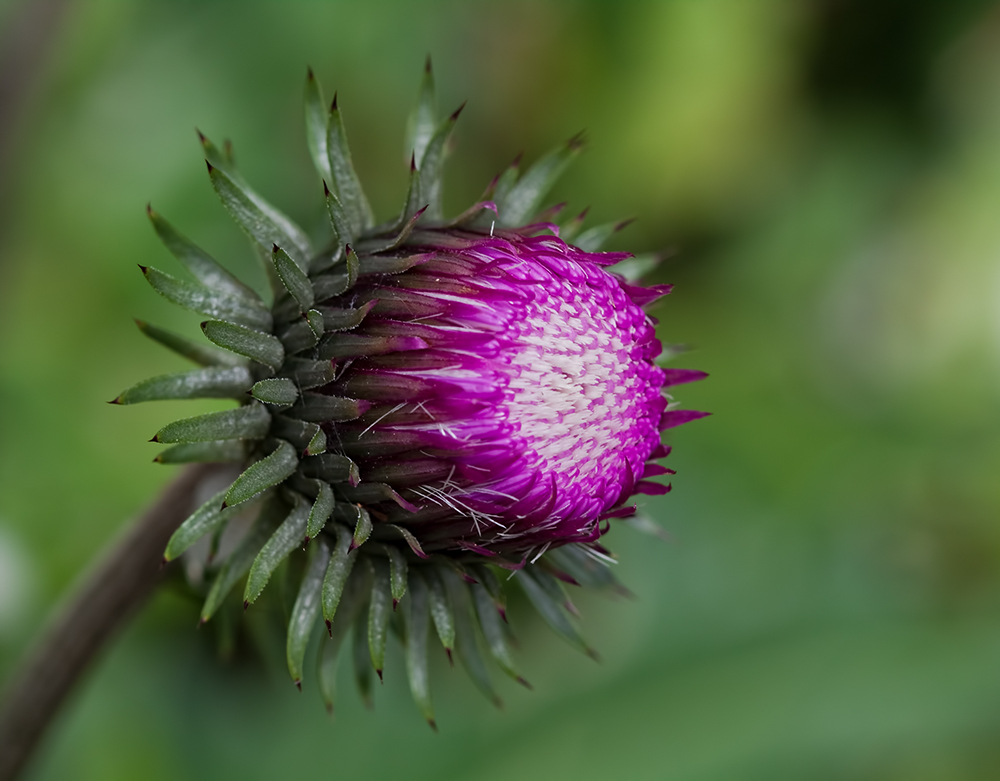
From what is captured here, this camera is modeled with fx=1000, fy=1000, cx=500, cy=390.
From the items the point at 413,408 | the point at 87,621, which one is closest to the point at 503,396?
the point at 413,408

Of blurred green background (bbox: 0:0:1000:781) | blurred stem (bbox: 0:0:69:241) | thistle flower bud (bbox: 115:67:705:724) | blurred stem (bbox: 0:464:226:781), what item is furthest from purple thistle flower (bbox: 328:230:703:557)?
blurred stem (bbox: 0:0:69:241)

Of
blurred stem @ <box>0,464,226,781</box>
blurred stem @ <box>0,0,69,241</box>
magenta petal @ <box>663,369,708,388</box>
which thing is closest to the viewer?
magenta petal @ <box>663,369,708,388</box>

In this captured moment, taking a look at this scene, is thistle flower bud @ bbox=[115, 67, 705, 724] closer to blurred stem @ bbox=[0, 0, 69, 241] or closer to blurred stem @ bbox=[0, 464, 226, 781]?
blurred stem @ bbox=[0, 464, 226, 781]

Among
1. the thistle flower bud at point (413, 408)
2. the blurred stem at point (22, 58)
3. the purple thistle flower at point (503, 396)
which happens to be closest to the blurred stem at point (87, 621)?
the thistle flower bud at point (413, 408)

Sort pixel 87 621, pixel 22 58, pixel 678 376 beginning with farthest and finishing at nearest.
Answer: pixel 22 58
pixel 87 621
pixel 678 376

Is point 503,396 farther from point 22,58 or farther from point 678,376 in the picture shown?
point 22,58

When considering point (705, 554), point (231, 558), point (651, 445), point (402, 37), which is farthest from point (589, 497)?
point (402, 37)

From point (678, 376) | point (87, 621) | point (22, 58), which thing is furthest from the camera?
point (22, 58)
